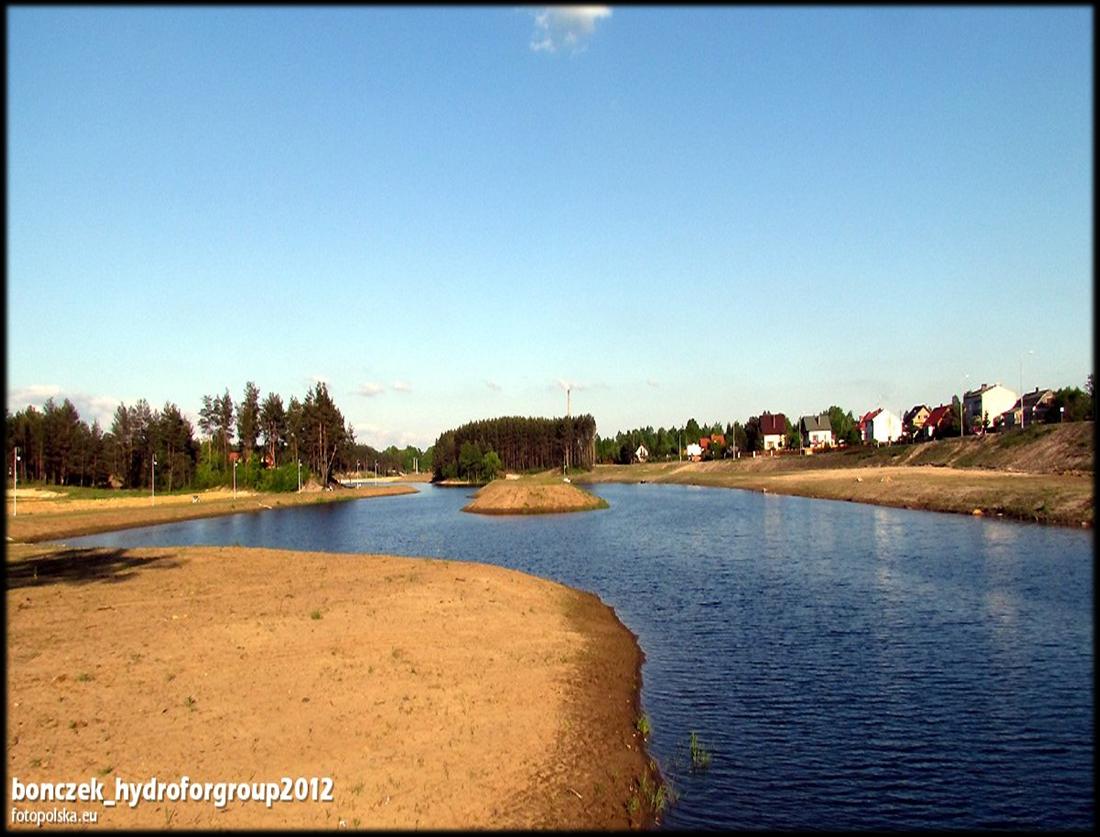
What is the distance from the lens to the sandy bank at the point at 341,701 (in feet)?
49.9

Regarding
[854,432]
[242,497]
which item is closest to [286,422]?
[242,497]

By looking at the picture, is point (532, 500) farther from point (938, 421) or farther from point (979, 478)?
point (938, 421)

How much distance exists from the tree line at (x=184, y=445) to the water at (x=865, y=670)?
4751 inches

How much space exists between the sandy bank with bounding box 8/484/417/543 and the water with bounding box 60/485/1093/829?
186 feet

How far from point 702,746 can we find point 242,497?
14600 cm

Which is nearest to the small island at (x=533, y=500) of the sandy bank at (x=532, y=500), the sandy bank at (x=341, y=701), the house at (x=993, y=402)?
the sandy bank at (x=532, y=500)

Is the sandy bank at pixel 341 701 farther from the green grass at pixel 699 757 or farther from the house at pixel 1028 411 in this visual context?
the house at pixel 1028 411

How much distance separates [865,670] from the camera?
25422mm

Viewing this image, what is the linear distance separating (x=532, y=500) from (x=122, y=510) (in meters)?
63.4

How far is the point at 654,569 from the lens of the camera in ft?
164

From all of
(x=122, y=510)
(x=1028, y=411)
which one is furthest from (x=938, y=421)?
(x=122, y=510)

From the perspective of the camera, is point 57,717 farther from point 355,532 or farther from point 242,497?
point 242,497

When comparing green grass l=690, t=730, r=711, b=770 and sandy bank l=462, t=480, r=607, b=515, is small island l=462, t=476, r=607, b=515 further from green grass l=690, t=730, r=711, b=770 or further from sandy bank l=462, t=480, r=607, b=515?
green grass l=690, t=730, r=711, b=770

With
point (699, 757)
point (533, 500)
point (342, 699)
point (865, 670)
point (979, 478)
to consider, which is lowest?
point (533, 500)
